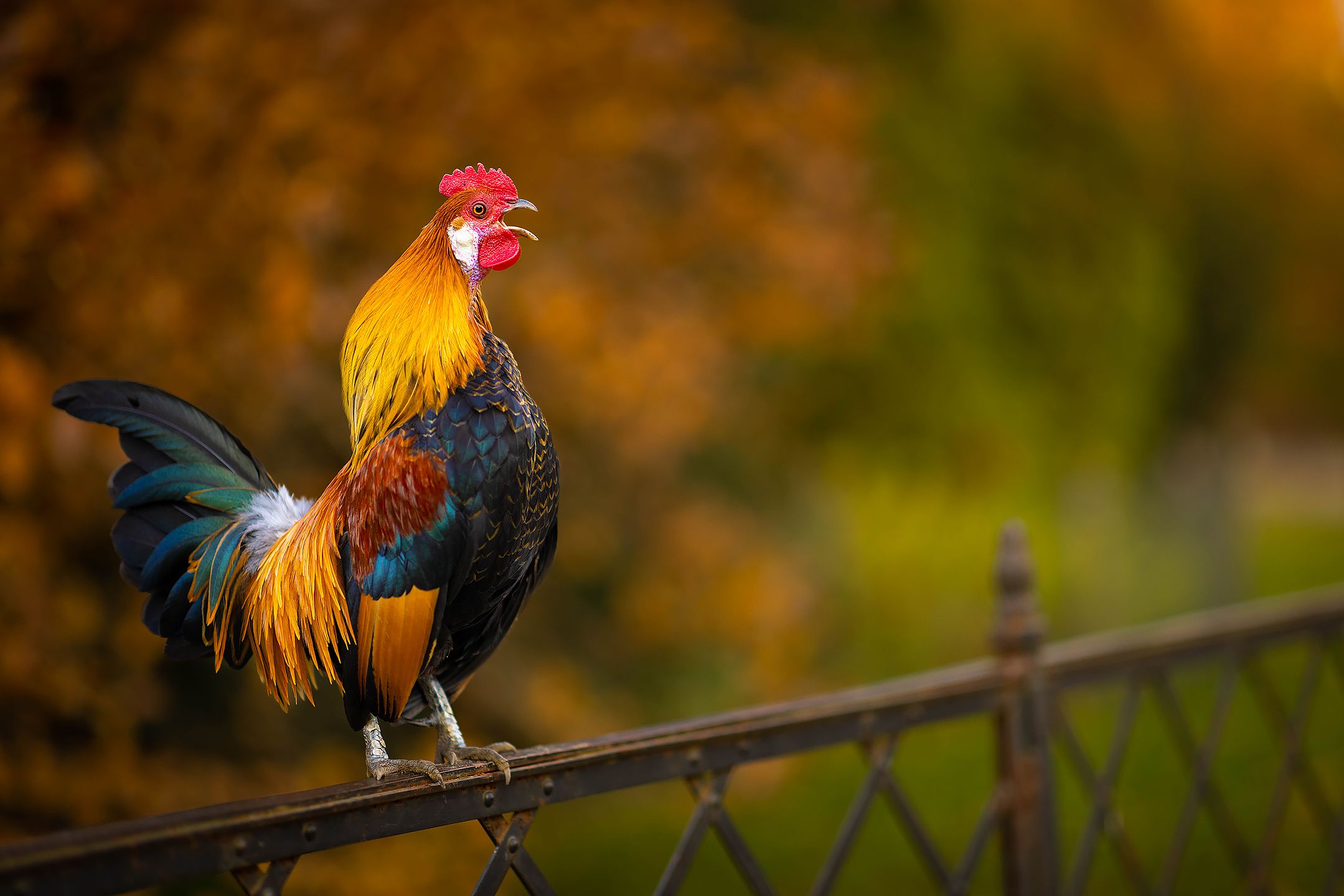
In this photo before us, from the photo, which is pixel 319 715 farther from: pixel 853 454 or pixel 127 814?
pixel 853 454

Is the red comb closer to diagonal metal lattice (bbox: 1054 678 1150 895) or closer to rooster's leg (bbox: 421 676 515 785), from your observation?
rooster's leg (bbox: 421 676 515 785)

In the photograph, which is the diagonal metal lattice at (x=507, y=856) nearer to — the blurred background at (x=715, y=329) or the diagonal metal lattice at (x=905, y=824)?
the diagonal metal lattice at (x=905, y=824)

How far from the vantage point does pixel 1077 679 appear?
6.37 feet

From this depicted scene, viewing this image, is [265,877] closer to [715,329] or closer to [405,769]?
[405,769]

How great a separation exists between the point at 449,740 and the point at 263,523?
0.35 meters

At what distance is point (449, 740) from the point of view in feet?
3.99

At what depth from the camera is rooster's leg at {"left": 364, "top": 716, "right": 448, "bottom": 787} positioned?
1123 mm

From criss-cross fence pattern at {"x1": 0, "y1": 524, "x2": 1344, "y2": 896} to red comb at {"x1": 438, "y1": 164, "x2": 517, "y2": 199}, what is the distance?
0.66 metres

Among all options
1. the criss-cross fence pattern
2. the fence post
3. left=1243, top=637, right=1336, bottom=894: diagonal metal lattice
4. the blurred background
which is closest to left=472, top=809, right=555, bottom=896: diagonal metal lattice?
the criss-cross fence pattern

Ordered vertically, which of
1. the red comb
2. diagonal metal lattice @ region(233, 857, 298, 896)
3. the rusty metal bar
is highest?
the red comb

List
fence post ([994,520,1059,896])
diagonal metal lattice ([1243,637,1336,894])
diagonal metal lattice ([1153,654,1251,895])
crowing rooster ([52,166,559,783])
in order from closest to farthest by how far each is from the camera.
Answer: crowing rooster ([52,166,559,783])
fence post ([994,520,1059,896])
diagonal metal lattice ([1153,654,1251,895])
diagonal metal lattice ([1243,637,1336,894])

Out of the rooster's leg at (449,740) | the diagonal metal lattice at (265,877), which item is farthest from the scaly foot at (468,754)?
the diagonal metal lattice at (265,877)

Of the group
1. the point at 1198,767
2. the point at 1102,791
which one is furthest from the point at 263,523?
the point at 1198,767

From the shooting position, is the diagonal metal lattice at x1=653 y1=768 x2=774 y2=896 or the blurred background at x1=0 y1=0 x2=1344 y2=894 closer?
the diagonal metal lattice at x1=653 y1=768 x2=774 y2=896
